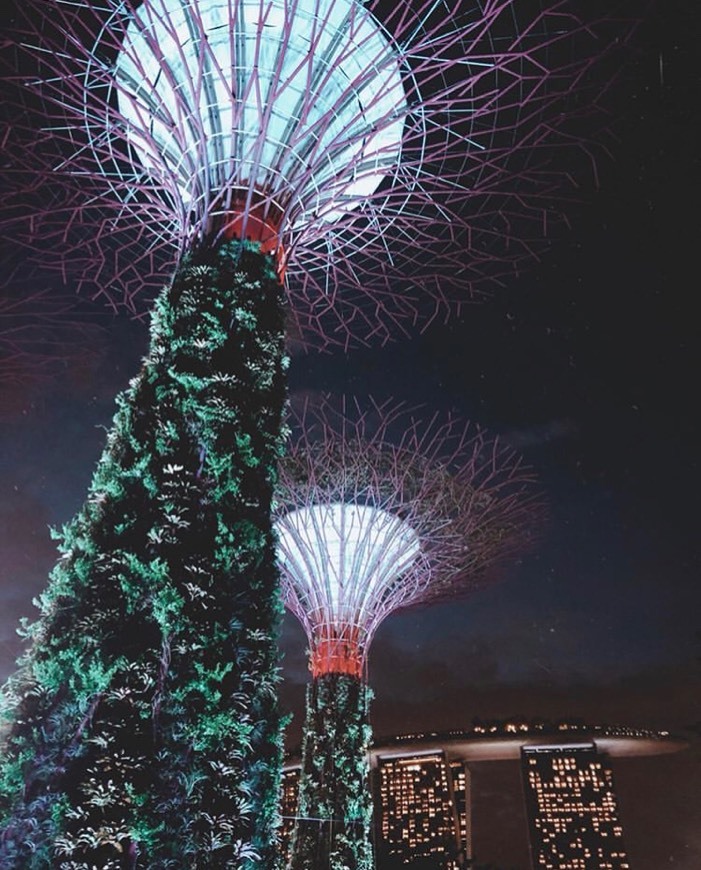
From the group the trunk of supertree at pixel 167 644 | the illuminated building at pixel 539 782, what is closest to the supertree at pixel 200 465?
the trunk of supertree at pixel 167 644

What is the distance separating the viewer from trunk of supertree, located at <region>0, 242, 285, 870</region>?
17.5 ft

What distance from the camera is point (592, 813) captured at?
75438 millimetres

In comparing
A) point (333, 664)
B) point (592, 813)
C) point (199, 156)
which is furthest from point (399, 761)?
point (199, 156)

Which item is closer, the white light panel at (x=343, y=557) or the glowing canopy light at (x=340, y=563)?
the glowing canopy light at (x=340, y=563)

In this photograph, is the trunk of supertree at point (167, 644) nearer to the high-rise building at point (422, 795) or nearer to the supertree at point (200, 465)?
the supertree at point (200, 465)

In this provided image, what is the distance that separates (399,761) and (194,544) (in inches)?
3190

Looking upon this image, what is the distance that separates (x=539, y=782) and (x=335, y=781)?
69.1m

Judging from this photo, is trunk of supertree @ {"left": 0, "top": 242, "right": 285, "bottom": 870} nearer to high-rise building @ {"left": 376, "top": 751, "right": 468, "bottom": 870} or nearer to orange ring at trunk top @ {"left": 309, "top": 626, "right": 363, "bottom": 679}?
orange ring at trunk top @ {"left": 309, "top": 626, "right": 363, "bottom": 679}

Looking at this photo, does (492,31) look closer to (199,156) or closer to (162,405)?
(199,156)

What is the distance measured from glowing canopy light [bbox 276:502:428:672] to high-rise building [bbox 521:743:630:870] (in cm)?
6462

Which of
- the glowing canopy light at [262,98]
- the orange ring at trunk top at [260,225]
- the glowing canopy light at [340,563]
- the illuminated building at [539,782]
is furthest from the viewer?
the illuminated building at [539,782]

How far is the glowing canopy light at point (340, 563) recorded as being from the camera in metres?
19.8

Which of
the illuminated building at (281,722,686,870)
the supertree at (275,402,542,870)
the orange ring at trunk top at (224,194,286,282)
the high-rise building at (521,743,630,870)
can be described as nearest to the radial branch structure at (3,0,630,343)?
the orange ring at trunk top at (224,194,286,282)

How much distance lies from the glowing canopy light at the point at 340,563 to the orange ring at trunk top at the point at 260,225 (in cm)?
1218
